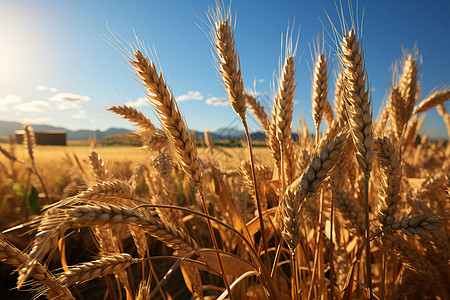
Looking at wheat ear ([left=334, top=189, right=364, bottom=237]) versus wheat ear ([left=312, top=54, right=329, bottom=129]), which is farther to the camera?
wheat ear ([left=312, top=54, right=329, bottom=129])

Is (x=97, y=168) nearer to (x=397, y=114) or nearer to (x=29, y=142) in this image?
(x=397, y=114)

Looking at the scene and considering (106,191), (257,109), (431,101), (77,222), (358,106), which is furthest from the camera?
(431,101)

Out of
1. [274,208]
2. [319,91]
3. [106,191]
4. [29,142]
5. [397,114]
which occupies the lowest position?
[274,208]

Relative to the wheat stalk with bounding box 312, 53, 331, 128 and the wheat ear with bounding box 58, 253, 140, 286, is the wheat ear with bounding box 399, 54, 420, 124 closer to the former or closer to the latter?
the wheat stalk with bounding box 312, 53, 331, 128

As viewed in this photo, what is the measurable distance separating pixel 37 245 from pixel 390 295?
2049 mm

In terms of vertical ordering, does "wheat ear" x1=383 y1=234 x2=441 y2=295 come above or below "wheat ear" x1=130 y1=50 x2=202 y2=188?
below

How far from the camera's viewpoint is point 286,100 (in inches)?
54.8

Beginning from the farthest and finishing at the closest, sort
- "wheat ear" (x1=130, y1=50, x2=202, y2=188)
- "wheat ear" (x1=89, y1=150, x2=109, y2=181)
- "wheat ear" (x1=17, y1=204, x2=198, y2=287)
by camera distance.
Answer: "wheat ear" (x1=89, y1=150, x2=109, y2=181) → "wheat ear" (x1=130, y1=50, x2=202, y2=188) → "wheat ear" (x1=17, y1=204, x2=198, y2=287)

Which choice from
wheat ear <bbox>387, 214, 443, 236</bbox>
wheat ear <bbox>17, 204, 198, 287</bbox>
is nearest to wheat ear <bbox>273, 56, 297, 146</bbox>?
wheat ear <bbox>387, 214, 443, 236</bbox>

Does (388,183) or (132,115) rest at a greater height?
(132,115)

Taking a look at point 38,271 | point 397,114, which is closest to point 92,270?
point 38,271

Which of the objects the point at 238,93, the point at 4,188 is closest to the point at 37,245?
the point at 238,93

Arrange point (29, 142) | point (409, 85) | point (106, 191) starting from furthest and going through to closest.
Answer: point (29, 142) → point (409, 85) → point (106, 191)

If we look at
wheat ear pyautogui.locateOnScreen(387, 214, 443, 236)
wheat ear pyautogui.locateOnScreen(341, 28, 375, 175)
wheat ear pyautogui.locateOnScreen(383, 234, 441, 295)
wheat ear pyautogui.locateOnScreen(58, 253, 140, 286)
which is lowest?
wheat ear pyautogui.locateOnScreen(383, 234, 441, 295)
